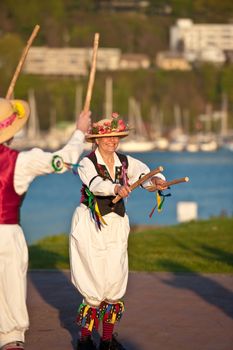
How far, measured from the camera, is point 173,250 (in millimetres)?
16438

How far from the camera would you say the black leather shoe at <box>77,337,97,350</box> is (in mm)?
9754

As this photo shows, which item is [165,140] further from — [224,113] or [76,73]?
[76,73]

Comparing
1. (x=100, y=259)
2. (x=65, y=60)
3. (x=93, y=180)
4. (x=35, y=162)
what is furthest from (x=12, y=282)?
(x=65, y=60)

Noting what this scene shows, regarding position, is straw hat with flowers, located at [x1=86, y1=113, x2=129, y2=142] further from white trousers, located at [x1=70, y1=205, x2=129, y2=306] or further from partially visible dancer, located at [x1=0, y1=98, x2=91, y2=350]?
partially visible dancer, located at [x1=0, y1=98, x2=91, y2=350]

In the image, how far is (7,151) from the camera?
29.1 feet

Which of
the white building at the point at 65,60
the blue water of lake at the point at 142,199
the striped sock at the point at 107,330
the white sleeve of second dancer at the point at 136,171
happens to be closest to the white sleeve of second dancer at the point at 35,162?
the white sleeve of second dancer at the point at 136,171

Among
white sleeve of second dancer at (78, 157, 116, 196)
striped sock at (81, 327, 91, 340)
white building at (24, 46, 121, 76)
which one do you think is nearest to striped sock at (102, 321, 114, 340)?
striped sock at (81, 327, 91, 340)

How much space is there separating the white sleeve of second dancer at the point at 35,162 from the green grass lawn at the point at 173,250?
544 centimetres

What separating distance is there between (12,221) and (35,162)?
42 centimetres

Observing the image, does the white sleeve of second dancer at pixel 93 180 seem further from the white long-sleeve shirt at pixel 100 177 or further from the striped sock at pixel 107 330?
the striped sock at pixel 107 330

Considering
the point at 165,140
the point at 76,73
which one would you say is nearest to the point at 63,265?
the point at 165,140

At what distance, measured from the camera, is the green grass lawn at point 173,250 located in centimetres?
1462

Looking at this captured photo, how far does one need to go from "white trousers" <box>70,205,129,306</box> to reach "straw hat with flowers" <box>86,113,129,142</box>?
1.68 feet

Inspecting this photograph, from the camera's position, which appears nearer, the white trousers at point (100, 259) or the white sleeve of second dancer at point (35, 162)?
the white sleeve of second dancer at point (35, 162)
